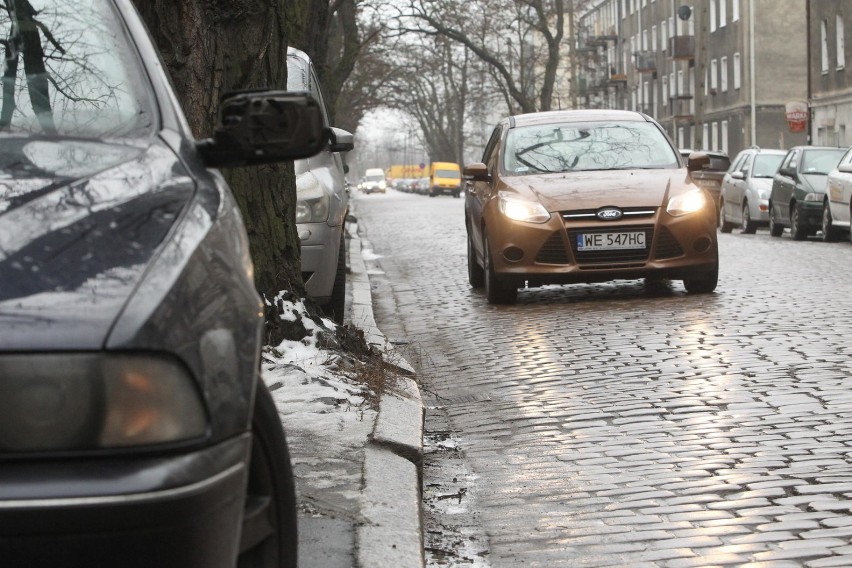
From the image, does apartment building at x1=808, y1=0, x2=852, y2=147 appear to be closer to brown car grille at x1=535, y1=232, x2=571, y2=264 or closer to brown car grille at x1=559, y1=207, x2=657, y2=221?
brown car grille at x1=559, y1=207, x2=657, y2=221

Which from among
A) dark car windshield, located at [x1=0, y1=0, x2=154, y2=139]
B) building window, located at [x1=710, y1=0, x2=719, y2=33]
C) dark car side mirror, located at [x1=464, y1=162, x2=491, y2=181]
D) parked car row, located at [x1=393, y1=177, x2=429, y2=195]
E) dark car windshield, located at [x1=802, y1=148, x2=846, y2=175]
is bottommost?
parked car row, located at [x1=393, y1=177, x2=429, y2=195]

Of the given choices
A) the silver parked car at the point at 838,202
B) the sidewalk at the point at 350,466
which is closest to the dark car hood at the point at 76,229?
the sidewalk at the point at 350,466

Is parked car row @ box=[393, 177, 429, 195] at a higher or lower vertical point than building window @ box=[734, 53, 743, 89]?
lower

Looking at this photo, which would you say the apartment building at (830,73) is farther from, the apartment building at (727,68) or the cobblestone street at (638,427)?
the cobblestone street at (638,427)

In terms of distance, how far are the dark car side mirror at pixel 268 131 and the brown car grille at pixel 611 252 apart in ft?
30.7

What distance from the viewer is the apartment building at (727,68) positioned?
64438mm

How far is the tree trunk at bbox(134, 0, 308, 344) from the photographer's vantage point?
280 inches

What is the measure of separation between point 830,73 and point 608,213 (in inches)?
1597

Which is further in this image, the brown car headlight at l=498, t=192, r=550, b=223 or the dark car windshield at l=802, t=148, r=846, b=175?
the dark car windshield at l=802, t=148, r=846, b=175

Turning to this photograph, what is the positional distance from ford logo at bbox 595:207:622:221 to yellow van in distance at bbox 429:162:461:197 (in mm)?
89910

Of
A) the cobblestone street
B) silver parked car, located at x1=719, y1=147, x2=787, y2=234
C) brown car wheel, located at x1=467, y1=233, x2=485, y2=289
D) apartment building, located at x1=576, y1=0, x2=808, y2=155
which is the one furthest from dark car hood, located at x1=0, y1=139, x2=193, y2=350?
apartment building, located at x1=576, y1=0, x2=808, y2=155

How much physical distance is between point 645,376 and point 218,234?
589 cm

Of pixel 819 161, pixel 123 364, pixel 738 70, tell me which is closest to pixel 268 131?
pixel 123 364

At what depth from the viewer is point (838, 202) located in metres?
23.5
